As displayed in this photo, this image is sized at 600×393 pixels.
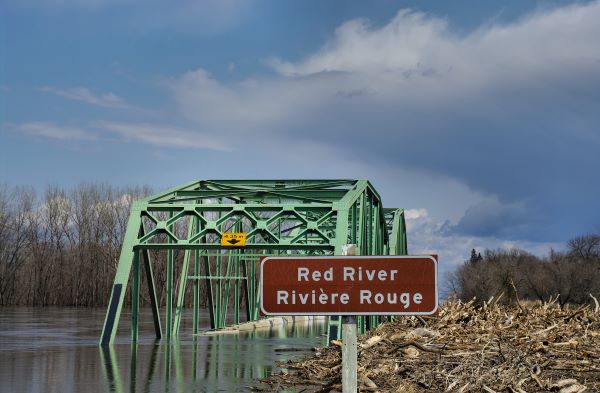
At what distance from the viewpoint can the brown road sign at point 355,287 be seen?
6.48 meters

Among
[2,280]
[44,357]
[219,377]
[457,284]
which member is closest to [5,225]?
[2,280]

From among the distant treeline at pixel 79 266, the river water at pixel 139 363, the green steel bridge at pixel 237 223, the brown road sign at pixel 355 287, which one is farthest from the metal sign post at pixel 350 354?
the distant treeline at pixel 79 266

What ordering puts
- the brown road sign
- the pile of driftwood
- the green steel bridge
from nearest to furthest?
the brown road sign < the pile of driftwood < the green steel bridge

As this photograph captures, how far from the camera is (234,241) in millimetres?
22766

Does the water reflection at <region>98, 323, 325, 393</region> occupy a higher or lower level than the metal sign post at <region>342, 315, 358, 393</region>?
lower

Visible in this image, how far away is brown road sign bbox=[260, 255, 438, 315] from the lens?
6477mm

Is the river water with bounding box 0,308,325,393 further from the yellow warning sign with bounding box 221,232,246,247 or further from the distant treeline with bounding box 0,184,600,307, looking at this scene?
the distant treeline with bounding box 0,184,600,307

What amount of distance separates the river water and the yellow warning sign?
2.85m

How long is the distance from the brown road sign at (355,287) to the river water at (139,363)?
22.8 ft

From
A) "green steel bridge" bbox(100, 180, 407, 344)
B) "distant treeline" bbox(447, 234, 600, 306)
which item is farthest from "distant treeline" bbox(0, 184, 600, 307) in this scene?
"green steel bridge" bbox(100, 180, 407, 344)

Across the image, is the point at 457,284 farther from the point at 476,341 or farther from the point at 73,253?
the point at 476,341

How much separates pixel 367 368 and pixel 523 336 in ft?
18.5

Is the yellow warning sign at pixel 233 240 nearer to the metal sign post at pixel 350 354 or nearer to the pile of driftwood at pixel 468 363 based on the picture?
the pile of driftwood at pixel 468 363

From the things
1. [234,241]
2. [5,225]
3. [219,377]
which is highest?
[5,225]
